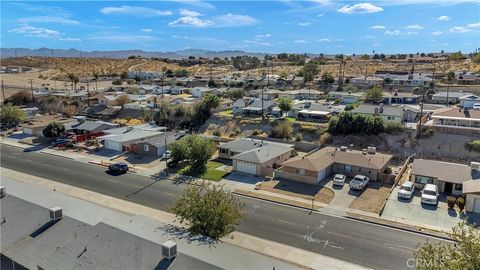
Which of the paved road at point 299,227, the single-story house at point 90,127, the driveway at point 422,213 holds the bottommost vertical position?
the paved road at point 299,227

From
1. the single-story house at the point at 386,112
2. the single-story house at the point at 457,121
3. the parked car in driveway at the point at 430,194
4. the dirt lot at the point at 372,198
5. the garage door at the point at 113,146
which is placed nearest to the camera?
the dirt lot at the point at 372,198

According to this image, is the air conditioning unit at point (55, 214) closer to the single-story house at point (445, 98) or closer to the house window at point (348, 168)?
the house window at point (348, 168)

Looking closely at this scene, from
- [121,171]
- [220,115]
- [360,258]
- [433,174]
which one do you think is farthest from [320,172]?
[220,115]

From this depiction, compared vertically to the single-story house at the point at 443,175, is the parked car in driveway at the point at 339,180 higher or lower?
lower

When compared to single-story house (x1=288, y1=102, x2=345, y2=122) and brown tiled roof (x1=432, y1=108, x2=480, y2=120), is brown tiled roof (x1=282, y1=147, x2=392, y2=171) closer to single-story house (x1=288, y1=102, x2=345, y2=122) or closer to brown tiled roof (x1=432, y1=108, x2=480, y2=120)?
brown tiled roof (x1=432, y1=108, x2=480, y2=120)

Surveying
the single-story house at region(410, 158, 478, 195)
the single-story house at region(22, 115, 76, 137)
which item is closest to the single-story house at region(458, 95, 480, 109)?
the single-story house at region(410, 158, 478, 195)

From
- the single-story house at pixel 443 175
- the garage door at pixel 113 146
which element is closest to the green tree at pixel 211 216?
the single-story house at pixel 443 175

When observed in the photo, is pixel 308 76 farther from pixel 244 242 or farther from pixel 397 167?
pixel 244 242
